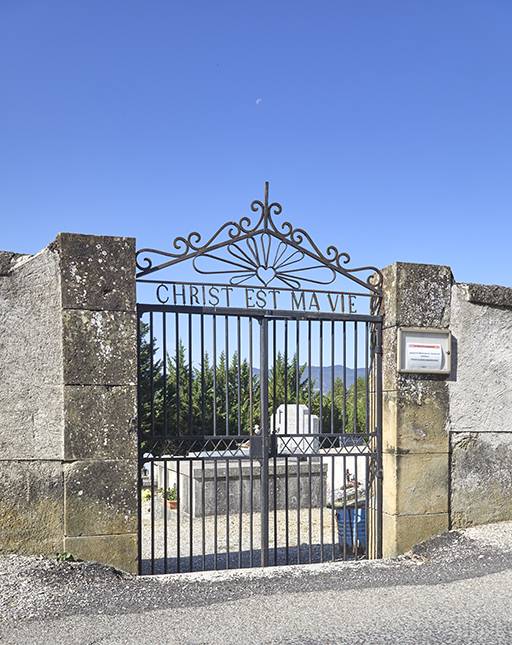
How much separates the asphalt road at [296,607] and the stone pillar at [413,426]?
0.42 m

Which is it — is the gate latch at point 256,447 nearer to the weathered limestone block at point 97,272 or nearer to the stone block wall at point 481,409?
the weathered limestone block at point 97,272

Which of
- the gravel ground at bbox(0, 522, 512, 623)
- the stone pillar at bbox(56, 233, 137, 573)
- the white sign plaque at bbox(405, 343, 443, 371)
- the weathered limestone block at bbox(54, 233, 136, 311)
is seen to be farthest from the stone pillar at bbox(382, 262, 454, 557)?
the weathered limestone block at bbox(54, 233, 136, 311)

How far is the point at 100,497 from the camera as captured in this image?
4691 millimetres

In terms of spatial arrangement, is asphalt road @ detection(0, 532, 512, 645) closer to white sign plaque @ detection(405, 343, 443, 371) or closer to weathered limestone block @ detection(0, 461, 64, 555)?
weathered limestone block @ detection(0, 461, 64, 555)

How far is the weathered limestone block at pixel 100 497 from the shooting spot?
183 inches

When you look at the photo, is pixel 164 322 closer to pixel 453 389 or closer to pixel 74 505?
pixel 74 505

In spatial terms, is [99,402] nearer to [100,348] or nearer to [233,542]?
[100,348]

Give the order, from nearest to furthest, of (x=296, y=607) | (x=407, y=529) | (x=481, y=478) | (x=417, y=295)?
(x=296, y=607) → (x=407, y=529) → (x=417, y=295) → (x=481, y=478)

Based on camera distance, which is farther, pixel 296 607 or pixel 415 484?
pixel 415 484

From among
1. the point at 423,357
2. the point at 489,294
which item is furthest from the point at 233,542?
the point at 489,294

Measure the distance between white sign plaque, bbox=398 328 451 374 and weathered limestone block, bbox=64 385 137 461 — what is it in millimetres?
2479

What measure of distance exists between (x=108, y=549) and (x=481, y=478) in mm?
3535

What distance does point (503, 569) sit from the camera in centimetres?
481

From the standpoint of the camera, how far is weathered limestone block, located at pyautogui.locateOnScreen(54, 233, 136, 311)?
471 cm
